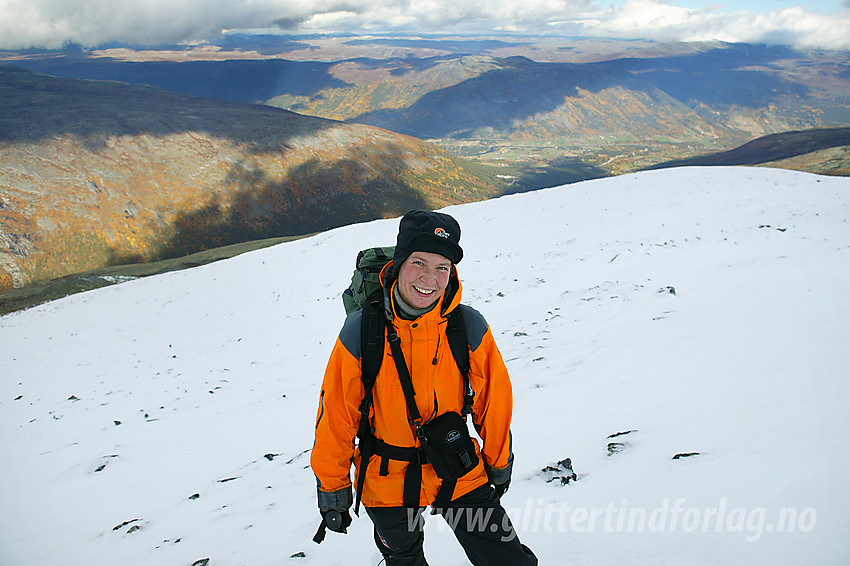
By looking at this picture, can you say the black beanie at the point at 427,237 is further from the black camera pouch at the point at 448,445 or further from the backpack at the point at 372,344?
the black camera pouch at the point at 448,445

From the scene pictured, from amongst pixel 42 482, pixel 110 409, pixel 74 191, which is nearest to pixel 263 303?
pixel 110 409

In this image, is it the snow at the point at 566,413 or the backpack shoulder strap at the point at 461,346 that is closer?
the backpack shoulder strap at the point at 461,346

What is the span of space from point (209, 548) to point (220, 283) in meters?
23.6

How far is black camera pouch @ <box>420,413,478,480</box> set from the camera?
11.1 ft

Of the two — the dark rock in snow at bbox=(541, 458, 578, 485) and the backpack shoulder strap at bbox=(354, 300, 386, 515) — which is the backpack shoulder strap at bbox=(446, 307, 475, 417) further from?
the dark rock in snow at bbox=(541, 458, 578, 485)

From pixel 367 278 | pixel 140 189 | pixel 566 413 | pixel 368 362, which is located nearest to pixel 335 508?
pixel 368 362

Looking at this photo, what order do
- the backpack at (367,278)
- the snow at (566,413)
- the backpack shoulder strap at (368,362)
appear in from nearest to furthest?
the backpack shoulder strap at (368,362)
the backpack at (367,278)
the snow at (566,413)

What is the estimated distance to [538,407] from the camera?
23.3 feet

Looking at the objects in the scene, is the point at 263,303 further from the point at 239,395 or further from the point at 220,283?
the point at 239,395

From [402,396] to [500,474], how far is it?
1.10m

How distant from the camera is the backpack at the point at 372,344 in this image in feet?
11.0

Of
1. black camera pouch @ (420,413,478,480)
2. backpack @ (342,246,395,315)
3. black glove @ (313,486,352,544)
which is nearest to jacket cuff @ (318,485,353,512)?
black glove @ (313,486,352,544)

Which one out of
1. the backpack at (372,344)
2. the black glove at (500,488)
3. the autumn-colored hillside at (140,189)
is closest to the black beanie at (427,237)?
the backpack at (372,344)

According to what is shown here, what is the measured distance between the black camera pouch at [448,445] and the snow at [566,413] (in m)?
1.45
